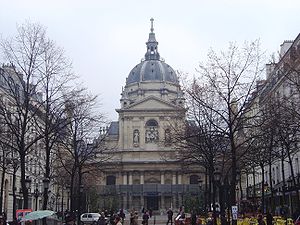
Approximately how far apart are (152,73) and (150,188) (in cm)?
3487

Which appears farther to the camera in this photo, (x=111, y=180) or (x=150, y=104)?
(x=150, y=104)

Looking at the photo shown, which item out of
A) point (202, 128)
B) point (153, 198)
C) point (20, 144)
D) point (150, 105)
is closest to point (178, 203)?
point (153, 198)

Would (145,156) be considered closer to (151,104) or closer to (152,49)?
(151,104)

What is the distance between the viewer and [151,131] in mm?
108938

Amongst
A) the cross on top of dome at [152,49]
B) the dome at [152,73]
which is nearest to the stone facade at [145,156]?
the dome at [152,73]

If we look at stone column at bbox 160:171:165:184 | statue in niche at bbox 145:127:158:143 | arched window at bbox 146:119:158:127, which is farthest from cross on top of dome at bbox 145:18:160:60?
stone column at bbox 160:171:165:184

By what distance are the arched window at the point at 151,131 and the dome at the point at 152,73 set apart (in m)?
16.4

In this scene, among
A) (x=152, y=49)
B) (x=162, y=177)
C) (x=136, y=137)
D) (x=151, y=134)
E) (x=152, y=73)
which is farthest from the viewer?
(x=152, y=49)

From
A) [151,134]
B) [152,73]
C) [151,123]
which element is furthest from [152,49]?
[151,134]

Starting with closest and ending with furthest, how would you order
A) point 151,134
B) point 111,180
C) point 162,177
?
point 162,177, point 111,180, point 151,134

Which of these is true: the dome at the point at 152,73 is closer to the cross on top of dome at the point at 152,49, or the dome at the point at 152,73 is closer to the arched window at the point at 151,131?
the cross on top of dome at the point at 152,49

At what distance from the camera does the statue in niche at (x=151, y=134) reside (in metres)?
108

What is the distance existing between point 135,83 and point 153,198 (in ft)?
109

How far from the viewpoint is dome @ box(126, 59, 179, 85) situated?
123 m
